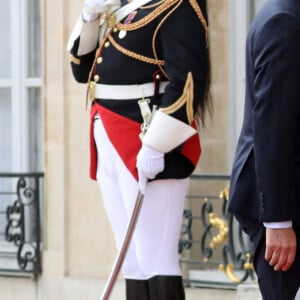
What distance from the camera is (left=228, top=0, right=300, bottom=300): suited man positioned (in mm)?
4516

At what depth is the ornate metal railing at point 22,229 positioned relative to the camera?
9.20 meters

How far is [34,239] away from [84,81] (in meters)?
3.17

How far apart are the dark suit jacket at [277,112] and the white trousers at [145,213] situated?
1.29 m

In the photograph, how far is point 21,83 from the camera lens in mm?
9758

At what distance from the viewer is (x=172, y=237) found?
5.96m

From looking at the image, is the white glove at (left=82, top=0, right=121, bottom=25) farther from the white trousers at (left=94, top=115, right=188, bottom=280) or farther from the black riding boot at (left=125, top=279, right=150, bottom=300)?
the black riding boot at (left=125, top=279, right=150, bottom=300)

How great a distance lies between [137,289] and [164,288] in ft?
0.48

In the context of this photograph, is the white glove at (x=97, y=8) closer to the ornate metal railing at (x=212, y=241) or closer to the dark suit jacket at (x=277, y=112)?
the dark suit jacket at (x=277, y=112)

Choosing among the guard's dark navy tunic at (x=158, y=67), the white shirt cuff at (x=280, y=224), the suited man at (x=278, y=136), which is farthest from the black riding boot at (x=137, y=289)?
the white shirt cuff at (x=280, y=224)

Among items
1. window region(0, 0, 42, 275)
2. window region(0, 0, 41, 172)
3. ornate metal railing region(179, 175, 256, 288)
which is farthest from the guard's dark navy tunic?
window region(0, 0, 41, 172)

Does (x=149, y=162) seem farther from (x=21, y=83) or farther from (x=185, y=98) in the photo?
(x=21, y=83)

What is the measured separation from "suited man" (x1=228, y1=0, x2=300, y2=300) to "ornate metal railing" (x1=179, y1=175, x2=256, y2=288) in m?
3.36

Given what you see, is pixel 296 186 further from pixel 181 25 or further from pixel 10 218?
pixel 10 218

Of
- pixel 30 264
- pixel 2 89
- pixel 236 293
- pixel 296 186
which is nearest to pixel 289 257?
pixel 296 186
